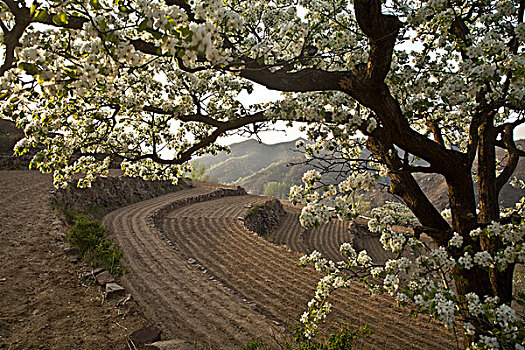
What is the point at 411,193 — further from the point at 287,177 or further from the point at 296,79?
the point at 287,177

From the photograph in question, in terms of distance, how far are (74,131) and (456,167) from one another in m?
6.81

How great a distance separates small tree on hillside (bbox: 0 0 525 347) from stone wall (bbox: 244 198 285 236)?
13.3m

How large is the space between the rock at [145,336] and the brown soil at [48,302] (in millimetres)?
155

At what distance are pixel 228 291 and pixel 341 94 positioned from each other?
619cm

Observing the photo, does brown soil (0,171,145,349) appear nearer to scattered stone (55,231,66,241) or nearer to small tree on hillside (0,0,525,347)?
scattered stone (55,231,66,241)

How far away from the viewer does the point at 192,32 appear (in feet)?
6.58

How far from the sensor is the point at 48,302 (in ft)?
17.6

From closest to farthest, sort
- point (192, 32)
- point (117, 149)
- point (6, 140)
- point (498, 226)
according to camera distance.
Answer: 1. point (192, 32)
2. point (498, 226)
3. point (117, 149)
4. point (6, 140)

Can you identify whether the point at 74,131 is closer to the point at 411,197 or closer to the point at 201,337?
the point at 201,337

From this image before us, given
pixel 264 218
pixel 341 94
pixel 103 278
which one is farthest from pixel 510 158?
pixel 264 218

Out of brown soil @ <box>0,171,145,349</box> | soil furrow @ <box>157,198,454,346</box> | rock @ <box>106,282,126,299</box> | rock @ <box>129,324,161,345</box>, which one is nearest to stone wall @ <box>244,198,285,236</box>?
soil furrow @ <box>157,198,454,346</box>

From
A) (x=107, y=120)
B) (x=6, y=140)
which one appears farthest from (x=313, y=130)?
(x=6, y=140)

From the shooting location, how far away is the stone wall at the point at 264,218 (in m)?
19.9

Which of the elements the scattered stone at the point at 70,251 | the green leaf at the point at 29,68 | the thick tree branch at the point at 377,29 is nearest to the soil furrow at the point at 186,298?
the scattered stone at the point at 70,251
